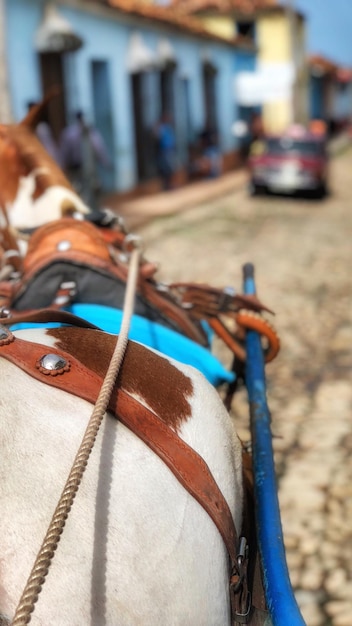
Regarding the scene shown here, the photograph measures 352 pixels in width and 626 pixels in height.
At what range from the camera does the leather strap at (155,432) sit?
1.18 m

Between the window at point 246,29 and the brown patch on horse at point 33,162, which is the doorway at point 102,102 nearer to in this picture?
the brown patch on horse at point 33,162

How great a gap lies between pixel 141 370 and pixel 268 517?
390 millimetres

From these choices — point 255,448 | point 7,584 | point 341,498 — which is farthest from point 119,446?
point 341,498

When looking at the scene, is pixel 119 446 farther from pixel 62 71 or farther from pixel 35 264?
pixel 62 71

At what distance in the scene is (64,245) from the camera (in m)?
1.88

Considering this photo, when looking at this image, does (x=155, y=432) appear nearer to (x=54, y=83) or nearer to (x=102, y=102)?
(x=54, y=83)

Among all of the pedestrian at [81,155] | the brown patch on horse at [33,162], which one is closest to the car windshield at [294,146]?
the pedestrian at [81,155]

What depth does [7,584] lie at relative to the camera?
3.28ft

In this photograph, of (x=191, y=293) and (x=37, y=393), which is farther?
(x=191, y=293)

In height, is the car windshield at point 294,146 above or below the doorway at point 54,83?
below

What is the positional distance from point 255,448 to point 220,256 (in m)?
6.61

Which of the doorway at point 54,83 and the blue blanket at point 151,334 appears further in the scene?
the doorway at point 54,83

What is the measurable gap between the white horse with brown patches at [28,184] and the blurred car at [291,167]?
38.6ft

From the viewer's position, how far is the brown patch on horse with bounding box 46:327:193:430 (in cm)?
129
